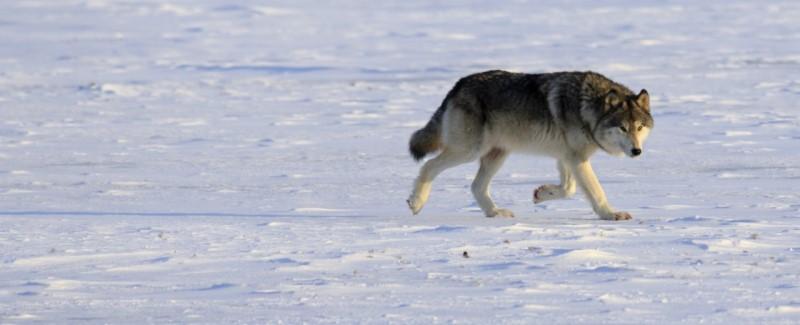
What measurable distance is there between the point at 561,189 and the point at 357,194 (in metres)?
1.71

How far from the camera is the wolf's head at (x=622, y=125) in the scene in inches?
372

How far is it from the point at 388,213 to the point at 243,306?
346 centimetres

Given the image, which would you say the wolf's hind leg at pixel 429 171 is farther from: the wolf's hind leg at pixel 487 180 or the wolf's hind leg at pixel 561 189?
the wolf's hind leg at pixel 561 189

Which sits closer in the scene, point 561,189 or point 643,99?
point 643,99

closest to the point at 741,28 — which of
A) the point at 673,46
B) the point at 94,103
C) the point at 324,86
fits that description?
the point at 673,46

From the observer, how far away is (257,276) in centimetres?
725

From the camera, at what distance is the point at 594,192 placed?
31.1ft

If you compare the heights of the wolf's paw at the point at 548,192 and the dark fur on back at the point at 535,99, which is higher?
the dark fur on back at the point at 535,99

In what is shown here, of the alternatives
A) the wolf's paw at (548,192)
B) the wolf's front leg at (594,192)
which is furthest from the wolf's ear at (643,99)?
the wolf's paw at (548,192)

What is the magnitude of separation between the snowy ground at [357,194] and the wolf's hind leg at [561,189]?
0.13m

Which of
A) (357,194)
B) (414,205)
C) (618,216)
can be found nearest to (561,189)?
(618,216)

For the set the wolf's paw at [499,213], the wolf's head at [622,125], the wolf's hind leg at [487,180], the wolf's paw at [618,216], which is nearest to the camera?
the wolf's paw at [618,216]

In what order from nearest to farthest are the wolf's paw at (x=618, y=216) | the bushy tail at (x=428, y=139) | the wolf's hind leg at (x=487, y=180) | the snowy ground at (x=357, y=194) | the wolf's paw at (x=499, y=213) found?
1. the snowy ground at (x=357, y=194)
2. the wolf's paw at (x=618, y=216)
3. the wolf's paw at (x=499, y=213)
4. the wolf's hind leg at (x=487, y=180)
5. the bushy tail at (x=428, y=139)

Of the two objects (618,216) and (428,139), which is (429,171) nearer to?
(428,139)
